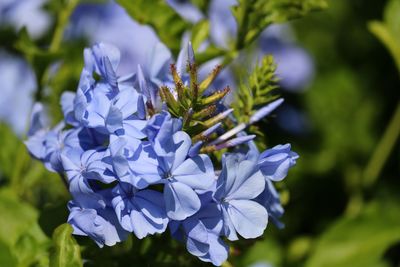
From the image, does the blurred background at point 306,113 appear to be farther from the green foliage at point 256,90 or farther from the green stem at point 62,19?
the green foliage at point 256,90

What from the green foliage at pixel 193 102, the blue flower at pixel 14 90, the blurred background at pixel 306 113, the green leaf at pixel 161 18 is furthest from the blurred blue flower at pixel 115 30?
the green foliage at pixel 193 102

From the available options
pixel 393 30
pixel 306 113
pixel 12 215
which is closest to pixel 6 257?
pixel 12 215

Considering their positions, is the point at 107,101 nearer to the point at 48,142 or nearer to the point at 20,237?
the point at 48,142

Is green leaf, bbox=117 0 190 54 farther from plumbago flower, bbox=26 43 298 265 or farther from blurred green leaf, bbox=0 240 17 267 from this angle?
blurred green leaf, bbox=0 240 17 267

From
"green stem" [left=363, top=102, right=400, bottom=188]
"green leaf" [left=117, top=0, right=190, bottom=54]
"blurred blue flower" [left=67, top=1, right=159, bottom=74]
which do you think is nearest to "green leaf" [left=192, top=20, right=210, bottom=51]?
"green leaf" [left=117, top=0, right=190, bottom=54]

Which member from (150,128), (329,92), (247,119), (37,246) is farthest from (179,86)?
(329,92)

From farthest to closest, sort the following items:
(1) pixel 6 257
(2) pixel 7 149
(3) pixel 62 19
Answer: (2) pixel 7 149 → (3) pixel 62 19 → (1) pixel 6 257
